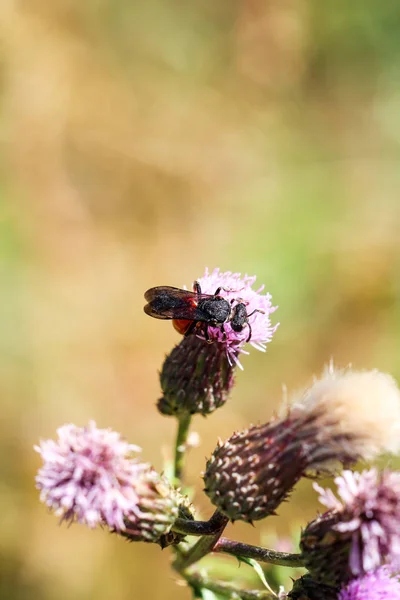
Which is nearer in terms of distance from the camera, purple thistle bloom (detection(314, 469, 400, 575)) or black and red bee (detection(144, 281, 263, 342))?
purple thistle bloom (detection(314, 469, 400, 575))

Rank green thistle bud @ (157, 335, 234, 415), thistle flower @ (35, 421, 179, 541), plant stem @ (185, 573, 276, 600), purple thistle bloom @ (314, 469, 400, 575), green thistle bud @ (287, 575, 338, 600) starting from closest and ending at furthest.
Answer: purple thistle bloom @ (314, 469, 400, 575) < thistle flower @ (35, 421, 179, 541) < green thistle bud @ (287, 575, 338, 600) < plant stem @ (185, 573, 276, 600) < green thistle bud @ (157, 335, 234, 415)

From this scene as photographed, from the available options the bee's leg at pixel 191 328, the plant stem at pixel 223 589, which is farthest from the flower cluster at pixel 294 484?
the bee's leg at pixel 191 328

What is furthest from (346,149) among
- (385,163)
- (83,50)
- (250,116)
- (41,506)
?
(41,506)

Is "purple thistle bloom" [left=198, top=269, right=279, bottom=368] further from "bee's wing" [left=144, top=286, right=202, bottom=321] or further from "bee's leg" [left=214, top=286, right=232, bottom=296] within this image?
"bee's wing" [left=144, top=286, right=202, bottom=321]

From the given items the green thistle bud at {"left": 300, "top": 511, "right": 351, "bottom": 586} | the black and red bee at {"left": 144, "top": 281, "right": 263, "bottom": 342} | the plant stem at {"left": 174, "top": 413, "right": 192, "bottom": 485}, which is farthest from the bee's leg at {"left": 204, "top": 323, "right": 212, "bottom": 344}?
the green thistle bud at {"left": 300, "top": 511, "right": 351, "bottom": 586}

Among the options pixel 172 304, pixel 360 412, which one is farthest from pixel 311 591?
pixel 172 304

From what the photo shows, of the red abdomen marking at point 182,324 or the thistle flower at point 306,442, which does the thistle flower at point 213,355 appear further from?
the thistle flower at point 306,442
